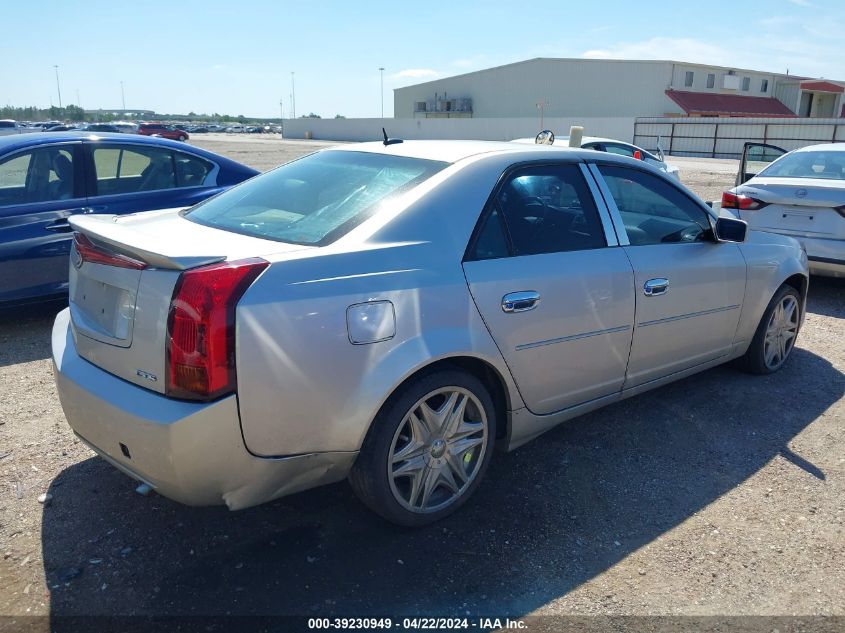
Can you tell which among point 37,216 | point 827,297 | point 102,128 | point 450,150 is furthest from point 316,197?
point 102,128

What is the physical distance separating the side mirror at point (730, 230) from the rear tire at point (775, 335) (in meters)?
0.83

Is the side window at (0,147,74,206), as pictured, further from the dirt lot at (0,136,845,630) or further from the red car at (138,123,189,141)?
the red car at (138,123,189,141)

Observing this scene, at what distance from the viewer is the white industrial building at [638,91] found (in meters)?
51.4

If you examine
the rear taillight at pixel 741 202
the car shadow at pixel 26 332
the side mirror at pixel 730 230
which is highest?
the side mirror at pixel 730 230

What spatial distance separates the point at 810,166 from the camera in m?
7.46

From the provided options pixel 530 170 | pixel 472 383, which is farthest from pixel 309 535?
pixel 530 170

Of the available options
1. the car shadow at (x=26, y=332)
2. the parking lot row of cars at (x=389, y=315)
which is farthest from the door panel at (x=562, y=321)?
the car shadow at (x=26, y=332)

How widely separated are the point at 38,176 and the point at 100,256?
3.53 m

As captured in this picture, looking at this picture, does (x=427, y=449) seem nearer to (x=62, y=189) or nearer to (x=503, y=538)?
(x=503, y=538)

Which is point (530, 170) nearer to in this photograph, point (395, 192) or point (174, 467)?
point (395, 192)

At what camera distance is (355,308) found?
2619mm

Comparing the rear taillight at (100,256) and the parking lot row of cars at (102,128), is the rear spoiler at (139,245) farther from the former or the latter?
the parking lot row of cars at (102,128)

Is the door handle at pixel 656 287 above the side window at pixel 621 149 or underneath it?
underneath

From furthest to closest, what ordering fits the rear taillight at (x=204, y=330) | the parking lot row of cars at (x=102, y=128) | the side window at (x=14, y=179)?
the parking lot row of cars at (x=102, y=128)
the side window at (x=14, y=179)
the rear taillight at (x=204, y=330)
